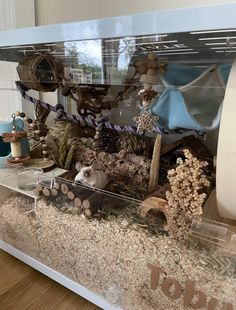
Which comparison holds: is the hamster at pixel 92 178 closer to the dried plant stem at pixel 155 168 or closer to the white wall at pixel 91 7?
the dried plant stem at pixel 155 168

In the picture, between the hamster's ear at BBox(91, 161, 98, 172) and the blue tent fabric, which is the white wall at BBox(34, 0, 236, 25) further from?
the hamster's ear at BBox(91, 161, 98, 172)

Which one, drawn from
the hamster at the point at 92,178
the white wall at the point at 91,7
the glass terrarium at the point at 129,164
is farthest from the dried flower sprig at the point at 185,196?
the white wall at the point at 91,7

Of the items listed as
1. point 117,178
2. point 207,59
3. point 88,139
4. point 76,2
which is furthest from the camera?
point 76,2

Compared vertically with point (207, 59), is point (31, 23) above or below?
above

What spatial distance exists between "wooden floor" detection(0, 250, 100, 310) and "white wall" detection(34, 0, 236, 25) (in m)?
0.69

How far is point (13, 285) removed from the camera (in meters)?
0.57

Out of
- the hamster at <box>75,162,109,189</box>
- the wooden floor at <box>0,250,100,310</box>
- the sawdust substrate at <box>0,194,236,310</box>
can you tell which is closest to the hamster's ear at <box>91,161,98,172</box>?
the hamster at <box>75,162,109,189</box>

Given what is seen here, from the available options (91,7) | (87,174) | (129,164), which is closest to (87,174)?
(87,174)

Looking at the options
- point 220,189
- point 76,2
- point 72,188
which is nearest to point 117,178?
point 72,188

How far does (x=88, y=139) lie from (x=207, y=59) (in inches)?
13.8

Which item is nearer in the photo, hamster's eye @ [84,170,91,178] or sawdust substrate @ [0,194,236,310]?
sawdust substrate @ [0,194,236,310]

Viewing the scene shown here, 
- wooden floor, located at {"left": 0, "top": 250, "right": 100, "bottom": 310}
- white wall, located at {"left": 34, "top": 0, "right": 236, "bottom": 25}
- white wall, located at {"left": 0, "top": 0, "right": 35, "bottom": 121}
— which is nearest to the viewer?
wooden floor, located at {"left": 0, "top": 250, "right": 100, "bottom": 310}

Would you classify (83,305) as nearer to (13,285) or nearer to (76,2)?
(13,285)

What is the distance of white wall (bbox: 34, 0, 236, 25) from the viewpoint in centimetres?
68
